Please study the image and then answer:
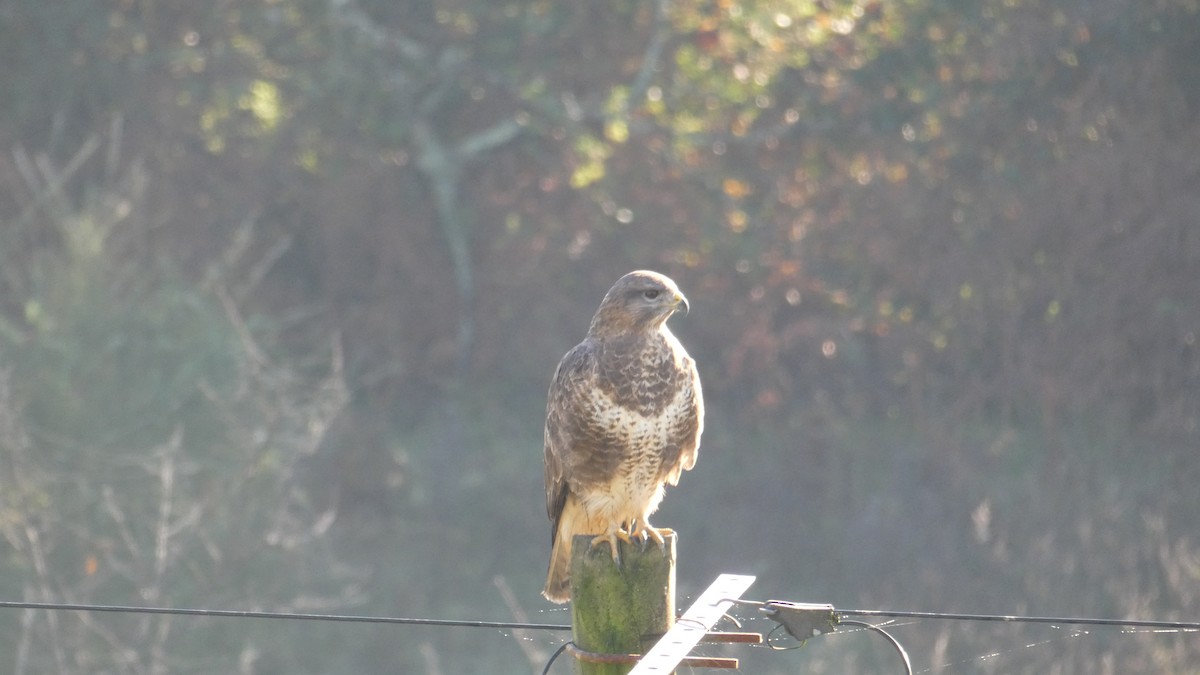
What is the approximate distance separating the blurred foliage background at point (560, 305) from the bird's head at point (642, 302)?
13.1 ft

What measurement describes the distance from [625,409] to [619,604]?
3.50ft

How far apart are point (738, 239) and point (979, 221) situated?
1.97m

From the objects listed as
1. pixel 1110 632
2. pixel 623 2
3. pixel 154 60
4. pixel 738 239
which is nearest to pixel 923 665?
pixel 1110 632

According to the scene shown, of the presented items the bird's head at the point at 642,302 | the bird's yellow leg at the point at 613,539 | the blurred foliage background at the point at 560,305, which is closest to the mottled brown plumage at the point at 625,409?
the bird's head at the point at 642,302

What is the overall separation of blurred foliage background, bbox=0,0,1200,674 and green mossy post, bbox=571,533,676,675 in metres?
4.76

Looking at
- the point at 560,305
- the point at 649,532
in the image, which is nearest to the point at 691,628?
the point at 649,532

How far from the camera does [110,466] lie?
968 centimetres

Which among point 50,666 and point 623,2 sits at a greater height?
point 623,2

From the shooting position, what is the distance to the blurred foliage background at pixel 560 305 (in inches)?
387

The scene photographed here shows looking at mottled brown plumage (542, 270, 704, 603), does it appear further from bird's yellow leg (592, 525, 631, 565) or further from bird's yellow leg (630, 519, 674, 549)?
bird's yellow leg (592, 525, 631, 565)

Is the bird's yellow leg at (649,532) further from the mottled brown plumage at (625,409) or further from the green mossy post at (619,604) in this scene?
the green mossy post at (619,604)

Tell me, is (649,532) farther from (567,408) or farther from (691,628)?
(691,628)

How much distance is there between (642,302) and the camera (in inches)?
172

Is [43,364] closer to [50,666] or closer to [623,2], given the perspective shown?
[50,666]
